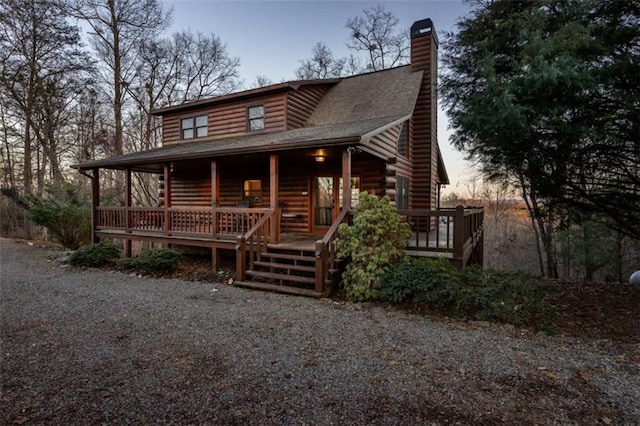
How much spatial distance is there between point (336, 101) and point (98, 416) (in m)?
11.4

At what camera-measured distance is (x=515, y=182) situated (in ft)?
22.5

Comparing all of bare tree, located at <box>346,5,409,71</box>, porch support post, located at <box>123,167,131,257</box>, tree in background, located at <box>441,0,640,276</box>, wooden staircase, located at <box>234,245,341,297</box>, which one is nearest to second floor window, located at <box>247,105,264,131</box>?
porch support post, located at <box>123,167,131,257</box>

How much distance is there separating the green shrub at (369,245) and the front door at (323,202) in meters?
3.69

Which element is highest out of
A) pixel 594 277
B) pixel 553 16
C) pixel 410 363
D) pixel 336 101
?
pixel 336 101

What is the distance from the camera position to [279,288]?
6.64 metres

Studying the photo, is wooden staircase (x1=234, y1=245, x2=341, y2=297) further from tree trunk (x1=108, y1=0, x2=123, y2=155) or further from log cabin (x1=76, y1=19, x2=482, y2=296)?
tree trunk (x1=108, y1=0, x2=123, y2=155)

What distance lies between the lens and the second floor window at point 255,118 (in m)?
11.5

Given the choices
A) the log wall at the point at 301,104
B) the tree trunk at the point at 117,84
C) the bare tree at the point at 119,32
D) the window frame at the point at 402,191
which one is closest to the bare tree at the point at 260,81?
the bare tree at the point at 119,32

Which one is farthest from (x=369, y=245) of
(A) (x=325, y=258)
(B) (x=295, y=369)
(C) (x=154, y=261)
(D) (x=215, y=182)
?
(C) (x=154, y=261)

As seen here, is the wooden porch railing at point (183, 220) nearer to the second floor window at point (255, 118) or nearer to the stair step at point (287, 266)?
the stair step at point (287, 266)

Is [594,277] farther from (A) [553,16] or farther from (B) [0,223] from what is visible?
(B) [0,223]

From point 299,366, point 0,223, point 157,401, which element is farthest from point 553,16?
point 0,223

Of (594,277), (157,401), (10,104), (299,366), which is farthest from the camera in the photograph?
(10,104)

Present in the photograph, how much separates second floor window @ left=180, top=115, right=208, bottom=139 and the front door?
18.1 ft
